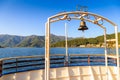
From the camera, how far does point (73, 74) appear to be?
6.27m

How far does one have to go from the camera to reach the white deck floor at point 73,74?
5465 millimetres

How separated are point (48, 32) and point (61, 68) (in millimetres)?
2048

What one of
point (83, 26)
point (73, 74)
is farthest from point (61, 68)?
point (83, 26)

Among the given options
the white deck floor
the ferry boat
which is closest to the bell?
the ferry boat

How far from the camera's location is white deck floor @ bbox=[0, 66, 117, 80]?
5465mm

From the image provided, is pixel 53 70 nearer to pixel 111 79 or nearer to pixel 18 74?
pixel 18 74

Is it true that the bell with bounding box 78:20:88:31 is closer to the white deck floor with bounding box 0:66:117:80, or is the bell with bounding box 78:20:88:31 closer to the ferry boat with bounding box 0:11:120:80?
the ferry boat with bounding box 0:11:120:80

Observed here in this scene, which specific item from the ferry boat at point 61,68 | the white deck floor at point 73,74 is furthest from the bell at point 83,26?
the white deck floor at point 73,74

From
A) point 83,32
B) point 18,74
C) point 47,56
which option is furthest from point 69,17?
point 18,74

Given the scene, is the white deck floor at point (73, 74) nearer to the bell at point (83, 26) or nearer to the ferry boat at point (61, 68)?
the ferry boat at point (61, 68)

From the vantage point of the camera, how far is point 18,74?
5.27 meters

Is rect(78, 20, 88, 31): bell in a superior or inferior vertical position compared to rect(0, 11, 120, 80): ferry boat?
superior

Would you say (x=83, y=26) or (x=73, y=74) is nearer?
(x=83, y=26)

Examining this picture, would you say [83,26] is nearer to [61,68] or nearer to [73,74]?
[61,68]
